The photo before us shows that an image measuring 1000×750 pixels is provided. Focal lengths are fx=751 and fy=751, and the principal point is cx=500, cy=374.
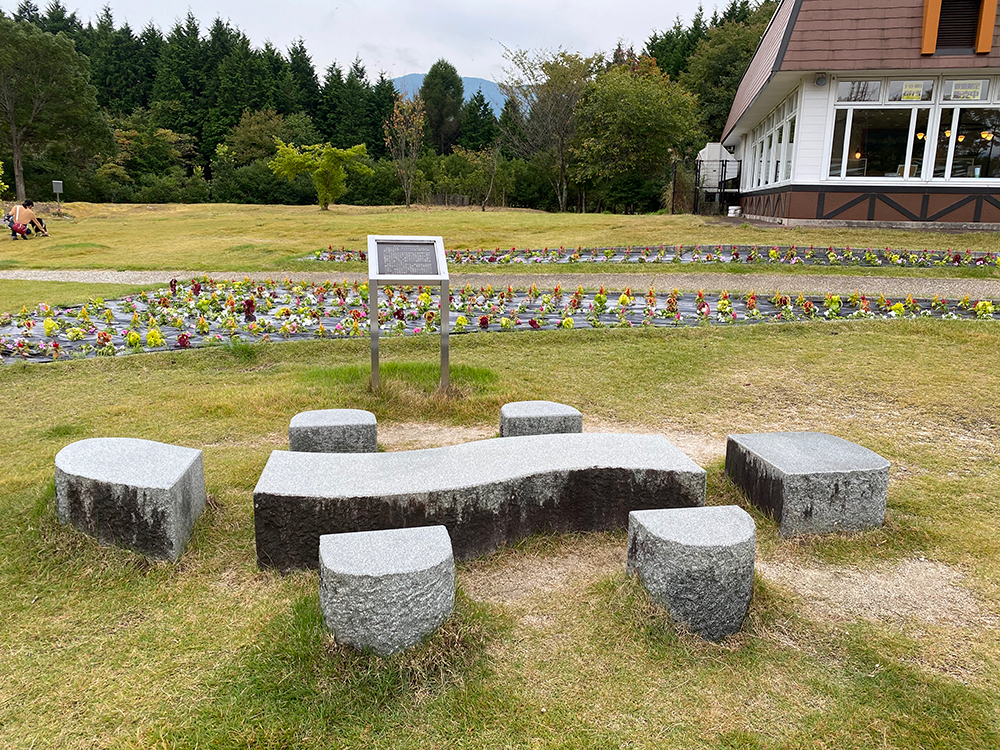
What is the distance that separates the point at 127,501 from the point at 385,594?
1.41 m

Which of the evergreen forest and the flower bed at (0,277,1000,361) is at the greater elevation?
the evergreen forest

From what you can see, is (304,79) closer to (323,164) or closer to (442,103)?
(442,103)

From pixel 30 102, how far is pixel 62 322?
116 feet

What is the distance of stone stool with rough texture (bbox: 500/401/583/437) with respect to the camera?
438cm

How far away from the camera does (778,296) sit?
903 cm

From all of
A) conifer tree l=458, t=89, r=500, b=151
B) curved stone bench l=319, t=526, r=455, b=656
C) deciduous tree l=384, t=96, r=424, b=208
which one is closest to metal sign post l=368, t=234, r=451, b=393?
curved stone bench l=319, t=526, r=455, b=656

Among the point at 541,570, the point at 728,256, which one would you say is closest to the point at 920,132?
the point at 728,256

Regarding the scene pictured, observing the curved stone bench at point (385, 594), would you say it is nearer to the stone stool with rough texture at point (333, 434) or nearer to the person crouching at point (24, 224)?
the stone stool with rough texture at point (333, 434)

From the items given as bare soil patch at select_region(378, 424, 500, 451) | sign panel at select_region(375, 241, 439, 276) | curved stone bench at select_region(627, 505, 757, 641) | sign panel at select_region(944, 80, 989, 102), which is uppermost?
sign panel at select_region(944, 80, 989, 102)

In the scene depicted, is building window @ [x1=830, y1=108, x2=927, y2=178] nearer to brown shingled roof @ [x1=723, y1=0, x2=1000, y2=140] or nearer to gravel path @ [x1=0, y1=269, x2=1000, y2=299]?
brown shingled roof @ [x1=723, y1=0, x2=1000, y2=140]

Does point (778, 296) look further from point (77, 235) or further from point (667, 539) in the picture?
point (77, 235)

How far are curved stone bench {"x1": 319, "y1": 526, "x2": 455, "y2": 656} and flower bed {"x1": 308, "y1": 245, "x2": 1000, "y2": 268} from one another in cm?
1059

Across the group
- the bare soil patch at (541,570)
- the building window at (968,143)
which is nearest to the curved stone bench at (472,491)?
the bare soil patch at (541,570)

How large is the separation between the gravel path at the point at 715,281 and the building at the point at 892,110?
6454mm
